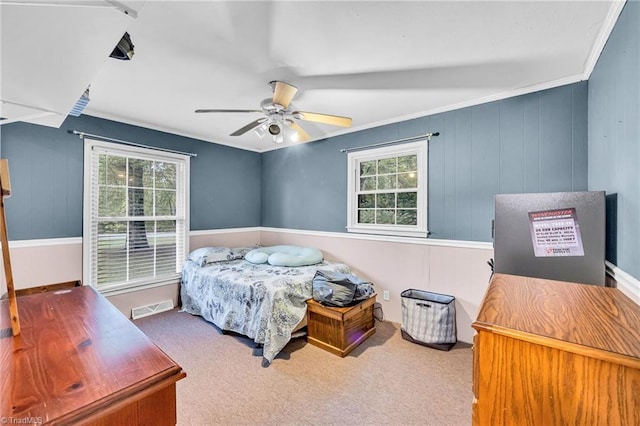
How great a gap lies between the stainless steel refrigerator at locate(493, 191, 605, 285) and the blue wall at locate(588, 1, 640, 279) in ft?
0.34

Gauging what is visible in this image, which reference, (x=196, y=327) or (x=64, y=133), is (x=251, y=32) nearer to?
(x=64, y=133)

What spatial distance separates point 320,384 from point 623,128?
252 centimetres

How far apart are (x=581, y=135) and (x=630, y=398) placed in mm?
2408

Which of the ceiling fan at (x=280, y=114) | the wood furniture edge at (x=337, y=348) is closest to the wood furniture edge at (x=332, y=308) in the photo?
the wood furniture edge at (x=337, y=348)

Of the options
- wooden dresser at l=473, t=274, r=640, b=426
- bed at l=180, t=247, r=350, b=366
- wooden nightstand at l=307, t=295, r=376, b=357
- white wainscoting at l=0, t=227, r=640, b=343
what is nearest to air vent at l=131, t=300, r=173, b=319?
white wainscoting at l=0, t=227, r=640, b=343

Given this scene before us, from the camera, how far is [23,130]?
272cm

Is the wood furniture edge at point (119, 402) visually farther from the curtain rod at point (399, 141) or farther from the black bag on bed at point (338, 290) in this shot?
the curtain rod at point (399, 141)

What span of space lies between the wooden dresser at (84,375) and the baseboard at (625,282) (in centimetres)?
188

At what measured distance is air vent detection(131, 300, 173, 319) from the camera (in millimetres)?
3396

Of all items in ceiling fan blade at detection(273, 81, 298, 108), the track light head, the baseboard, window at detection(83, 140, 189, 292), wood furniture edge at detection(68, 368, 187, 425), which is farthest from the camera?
window at detection(83, 140, 189, 292)

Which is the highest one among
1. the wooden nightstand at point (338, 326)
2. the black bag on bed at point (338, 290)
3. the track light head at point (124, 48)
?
the track light head at point (124, 48)

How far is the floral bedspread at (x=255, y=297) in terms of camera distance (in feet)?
8.46

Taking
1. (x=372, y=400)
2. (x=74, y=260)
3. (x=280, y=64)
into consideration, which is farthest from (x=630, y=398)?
(x=74, y=260)

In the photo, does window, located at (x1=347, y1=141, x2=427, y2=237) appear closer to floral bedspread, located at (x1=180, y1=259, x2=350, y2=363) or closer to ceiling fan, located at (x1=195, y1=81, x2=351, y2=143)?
floral bedspread, located at (x1=180, y1=259, x2=350, y2=363)
